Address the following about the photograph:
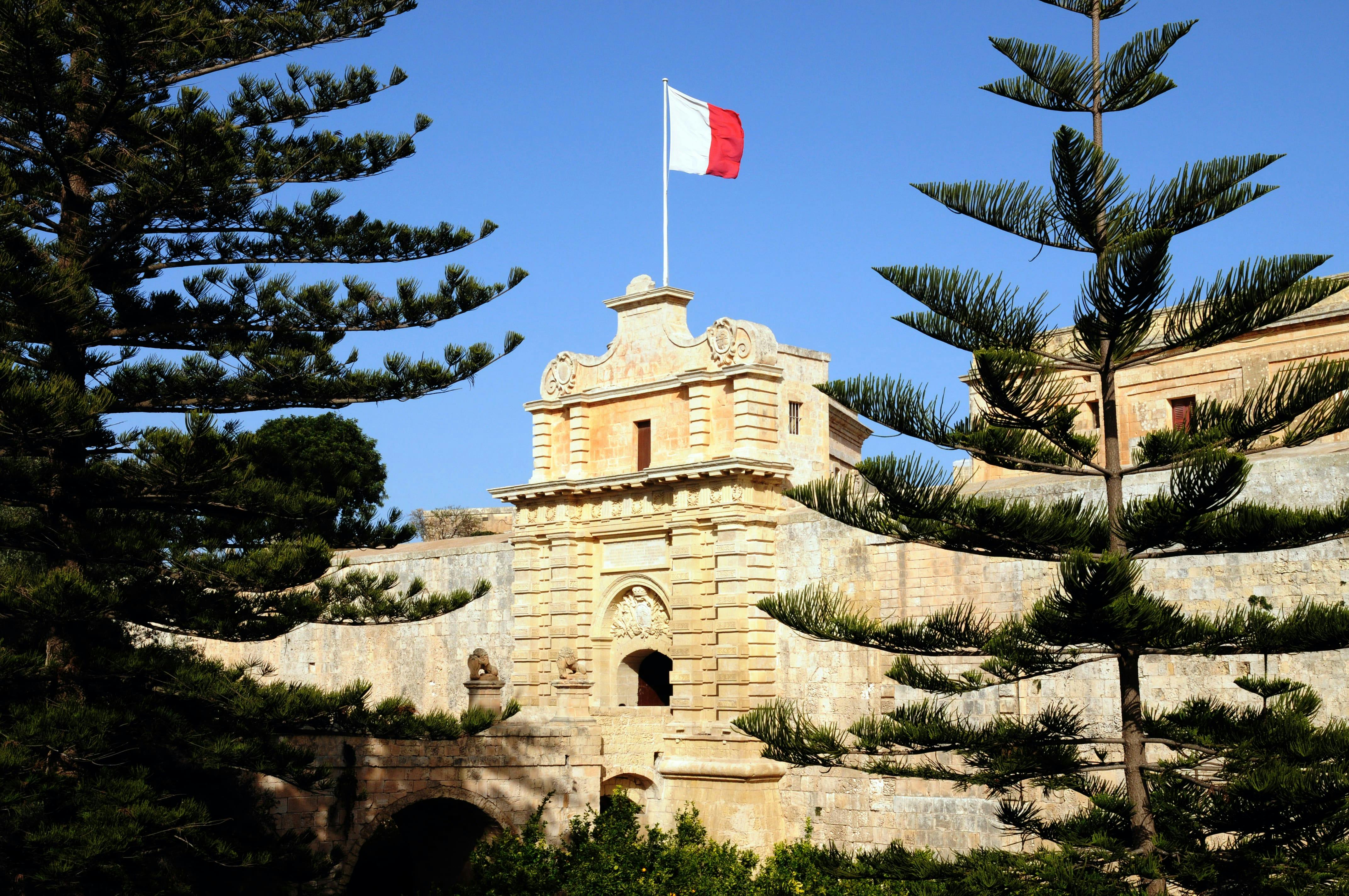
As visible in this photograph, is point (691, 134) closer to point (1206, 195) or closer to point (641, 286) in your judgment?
point (641, 286)

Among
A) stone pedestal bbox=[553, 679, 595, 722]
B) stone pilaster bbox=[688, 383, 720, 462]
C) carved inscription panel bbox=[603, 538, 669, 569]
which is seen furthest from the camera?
carved inscription panel bbox=[603, 538, 669, 569]

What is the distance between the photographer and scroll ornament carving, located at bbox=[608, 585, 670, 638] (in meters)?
19.9

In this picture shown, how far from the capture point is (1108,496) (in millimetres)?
8641

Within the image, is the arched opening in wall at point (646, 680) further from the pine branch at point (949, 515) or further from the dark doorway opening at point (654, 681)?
the pine branch at point (949, 515)

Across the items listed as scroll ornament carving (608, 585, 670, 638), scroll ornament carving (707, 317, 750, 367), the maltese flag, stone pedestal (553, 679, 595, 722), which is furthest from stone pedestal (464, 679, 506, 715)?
the maltese flag

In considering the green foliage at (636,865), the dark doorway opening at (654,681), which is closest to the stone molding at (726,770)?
the green foliage at (636,865)

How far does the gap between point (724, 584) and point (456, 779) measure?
4148 millimetres

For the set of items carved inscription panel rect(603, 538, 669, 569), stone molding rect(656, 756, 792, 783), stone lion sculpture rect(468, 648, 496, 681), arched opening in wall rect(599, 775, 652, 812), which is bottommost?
arched opening in wall rect(599, 775, 652, 812)

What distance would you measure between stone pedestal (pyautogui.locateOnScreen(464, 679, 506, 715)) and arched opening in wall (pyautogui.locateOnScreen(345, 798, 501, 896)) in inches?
54.8

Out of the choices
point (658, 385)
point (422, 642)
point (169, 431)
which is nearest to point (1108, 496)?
point (169, 431)

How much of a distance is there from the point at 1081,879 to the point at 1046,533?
202 centimetres

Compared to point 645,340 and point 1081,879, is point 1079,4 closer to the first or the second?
point 1081,879

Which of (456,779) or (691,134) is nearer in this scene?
(456,779)

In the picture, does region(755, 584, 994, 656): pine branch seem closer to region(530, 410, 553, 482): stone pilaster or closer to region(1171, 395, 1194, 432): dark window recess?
region(1171, 395, 1194, 432): dark window recess
